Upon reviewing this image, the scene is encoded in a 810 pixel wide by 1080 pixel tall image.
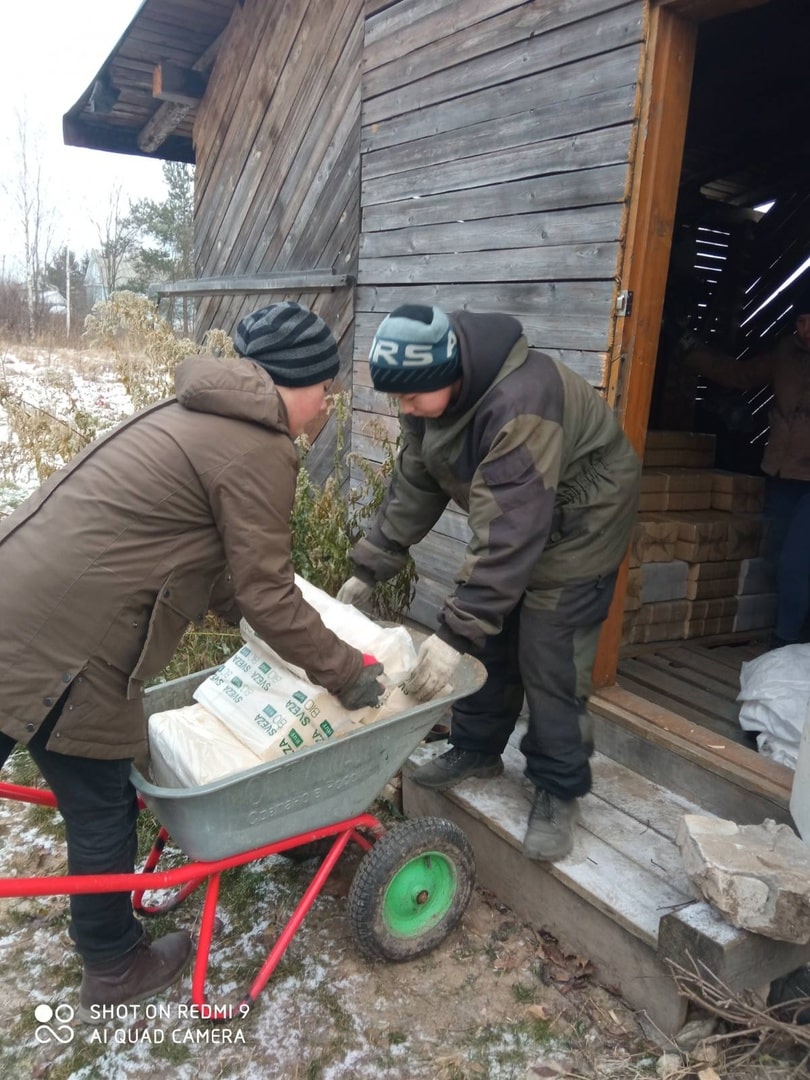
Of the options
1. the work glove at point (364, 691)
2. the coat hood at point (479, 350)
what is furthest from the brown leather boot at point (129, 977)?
the coat hood at point (479, 350)

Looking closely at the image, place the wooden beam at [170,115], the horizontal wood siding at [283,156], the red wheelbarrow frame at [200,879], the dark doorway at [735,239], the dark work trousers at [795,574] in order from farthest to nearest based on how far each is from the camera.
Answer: the wooden beam at [170,115] → the dark doorway at [735,239] → the horizontal wood siding at [283,156] → the dark work trousers at [795,574] → the red wheelbarrow frame at [200,879]

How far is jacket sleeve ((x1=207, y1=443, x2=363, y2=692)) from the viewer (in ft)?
6.40

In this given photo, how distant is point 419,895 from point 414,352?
5.36ft

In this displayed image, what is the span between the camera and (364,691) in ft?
7.04

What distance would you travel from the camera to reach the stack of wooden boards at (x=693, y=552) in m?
4.09

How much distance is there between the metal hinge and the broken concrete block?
5.93 ft

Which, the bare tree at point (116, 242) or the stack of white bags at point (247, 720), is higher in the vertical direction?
the bare tree at point (116, 242)

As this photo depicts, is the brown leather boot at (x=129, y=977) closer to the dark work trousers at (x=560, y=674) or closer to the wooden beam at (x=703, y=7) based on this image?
the dark work trousers at (x=560, y=674)

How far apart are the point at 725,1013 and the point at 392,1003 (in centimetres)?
93

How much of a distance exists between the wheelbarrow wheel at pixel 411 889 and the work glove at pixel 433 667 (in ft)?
1.43

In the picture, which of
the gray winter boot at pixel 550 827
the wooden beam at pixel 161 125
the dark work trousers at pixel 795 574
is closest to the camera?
the gray winter boot at pixel 550 827

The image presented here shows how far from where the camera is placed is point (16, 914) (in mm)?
2738

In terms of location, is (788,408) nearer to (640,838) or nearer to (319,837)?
(640,838)

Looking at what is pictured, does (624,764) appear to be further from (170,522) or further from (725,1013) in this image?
(170,522)
